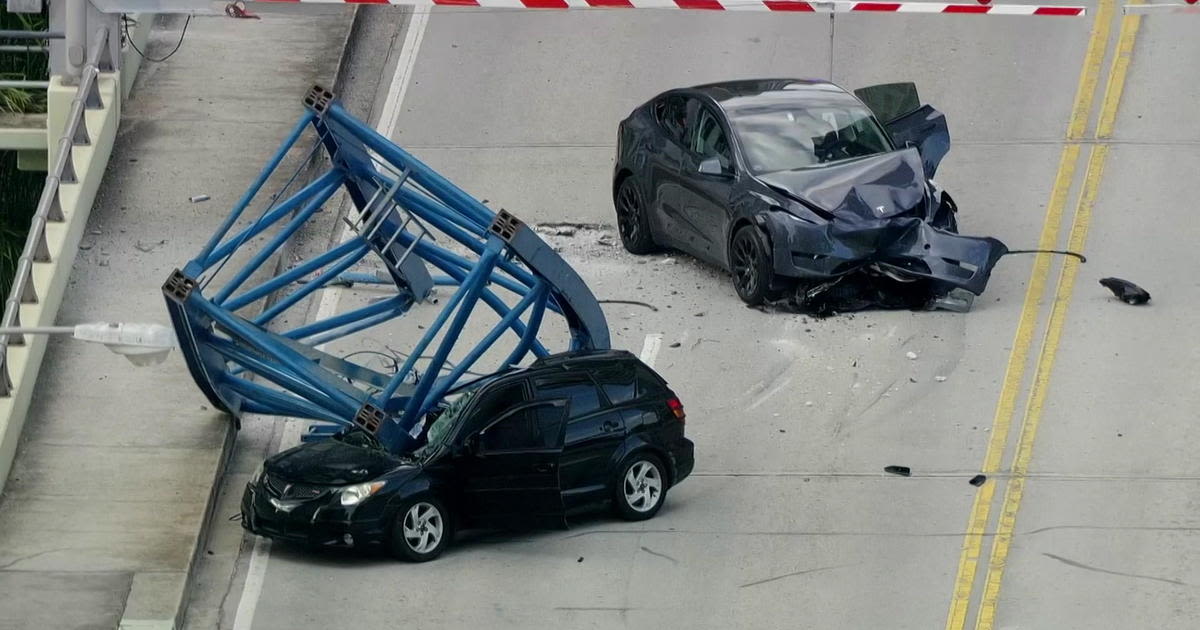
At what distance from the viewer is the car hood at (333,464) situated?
51.4 feet

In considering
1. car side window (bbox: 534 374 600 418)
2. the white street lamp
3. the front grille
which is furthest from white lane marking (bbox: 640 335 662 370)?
the white street lamp

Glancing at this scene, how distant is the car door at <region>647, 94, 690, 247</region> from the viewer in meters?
20.7

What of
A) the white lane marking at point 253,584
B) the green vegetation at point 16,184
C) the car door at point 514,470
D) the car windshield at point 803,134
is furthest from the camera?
the green vegetation at point 16,184

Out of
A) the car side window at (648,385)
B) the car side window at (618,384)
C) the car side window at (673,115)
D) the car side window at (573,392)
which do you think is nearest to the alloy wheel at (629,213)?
the car side window at (673,115)

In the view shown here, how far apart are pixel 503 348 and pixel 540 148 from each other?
446cm

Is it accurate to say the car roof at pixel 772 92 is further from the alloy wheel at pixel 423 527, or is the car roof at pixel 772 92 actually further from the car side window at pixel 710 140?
the alloy wheel at pixel 423 527

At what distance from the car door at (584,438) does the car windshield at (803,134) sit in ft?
14.3

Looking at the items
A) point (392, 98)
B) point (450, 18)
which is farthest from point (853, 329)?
point (450, 18)

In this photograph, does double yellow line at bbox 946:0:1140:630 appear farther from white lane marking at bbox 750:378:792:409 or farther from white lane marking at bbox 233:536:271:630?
white lane marking at bbox 233:536:271:630

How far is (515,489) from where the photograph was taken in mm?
15875

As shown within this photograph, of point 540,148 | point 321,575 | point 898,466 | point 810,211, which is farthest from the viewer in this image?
point 540,148

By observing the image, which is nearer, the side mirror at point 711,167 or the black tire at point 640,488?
the black tire at point 640,488

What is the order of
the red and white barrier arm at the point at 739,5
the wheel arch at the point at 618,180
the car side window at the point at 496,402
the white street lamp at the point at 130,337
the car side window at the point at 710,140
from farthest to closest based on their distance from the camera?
the wheel arch at the point at 618,180, the car side window at the point at 710,140, the red and white barrier arm at the point at 739,5, the car side window at the point at 496,402, the white street lamp at the point at 130,337

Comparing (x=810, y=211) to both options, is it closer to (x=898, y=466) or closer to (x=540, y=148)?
(x=898, y=466)
